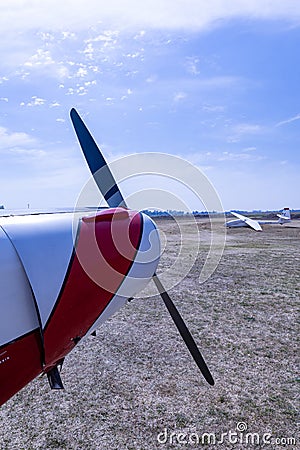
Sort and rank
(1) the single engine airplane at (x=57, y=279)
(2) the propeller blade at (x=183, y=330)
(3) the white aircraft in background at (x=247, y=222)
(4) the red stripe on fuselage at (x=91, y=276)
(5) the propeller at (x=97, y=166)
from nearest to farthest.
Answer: (1) the single engine airplane at (x=57, y=279), (4) the red stripe on fuselage at (x=91, y=276), (2) the propeller blade at (x=183, y=330), (5) the propeller at (x=97, y=166), (3) the white aircraft in background at (x=247, y=222)

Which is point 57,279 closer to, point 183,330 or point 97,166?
point 183,330

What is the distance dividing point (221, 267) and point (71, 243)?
11.3 meters

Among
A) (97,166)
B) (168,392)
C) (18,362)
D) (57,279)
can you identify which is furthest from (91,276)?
(168,392)

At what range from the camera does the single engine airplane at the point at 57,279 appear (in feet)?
6.77

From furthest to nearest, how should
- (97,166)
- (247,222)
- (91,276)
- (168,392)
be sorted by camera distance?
(247,222) → (97,166) → (168,392) → (91,276)

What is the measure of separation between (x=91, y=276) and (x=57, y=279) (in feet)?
1.16

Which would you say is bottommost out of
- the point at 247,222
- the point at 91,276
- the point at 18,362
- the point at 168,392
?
the point at 168,392

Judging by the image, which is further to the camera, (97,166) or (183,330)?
(97,166)

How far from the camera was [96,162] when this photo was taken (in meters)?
4.40

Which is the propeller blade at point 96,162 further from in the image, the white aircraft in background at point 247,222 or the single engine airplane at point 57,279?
the white aircraft in background at point 247,222

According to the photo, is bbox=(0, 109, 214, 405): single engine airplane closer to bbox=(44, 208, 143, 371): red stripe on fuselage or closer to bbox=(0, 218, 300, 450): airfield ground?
bbox=(44, 208, 143, 371): red stripe on fuselage

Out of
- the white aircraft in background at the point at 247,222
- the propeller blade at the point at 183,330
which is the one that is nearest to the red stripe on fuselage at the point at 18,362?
the propeller blade at the point at 183,330

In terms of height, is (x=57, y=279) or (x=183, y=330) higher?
(x=57, y=279)

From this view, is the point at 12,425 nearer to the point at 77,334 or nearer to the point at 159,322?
the point at 77,334
